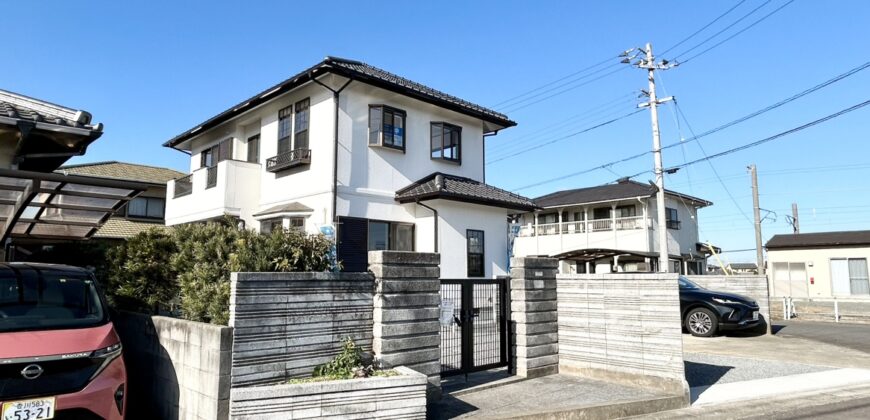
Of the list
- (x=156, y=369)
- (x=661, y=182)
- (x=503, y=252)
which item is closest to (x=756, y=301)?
(x=661, y=182)

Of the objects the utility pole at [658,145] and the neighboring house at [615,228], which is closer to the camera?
the utility pole at [658,145]

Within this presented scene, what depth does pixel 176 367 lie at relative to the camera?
4.91 m

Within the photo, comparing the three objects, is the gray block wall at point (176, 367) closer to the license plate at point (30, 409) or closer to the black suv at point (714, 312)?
the license plate at point (30, 409)

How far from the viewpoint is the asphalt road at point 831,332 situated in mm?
11773

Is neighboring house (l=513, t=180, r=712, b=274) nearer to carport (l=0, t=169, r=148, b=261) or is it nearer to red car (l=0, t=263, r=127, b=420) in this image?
carport (l=0, t=169, r=148, b=261)

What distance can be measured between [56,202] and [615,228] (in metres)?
25.7

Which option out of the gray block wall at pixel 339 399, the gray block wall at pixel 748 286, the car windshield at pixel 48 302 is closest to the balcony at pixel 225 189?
the car windshield at pixel 48 302

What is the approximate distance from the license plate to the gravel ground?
7.57 metres

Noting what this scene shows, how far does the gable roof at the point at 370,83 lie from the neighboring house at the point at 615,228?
10.4 m

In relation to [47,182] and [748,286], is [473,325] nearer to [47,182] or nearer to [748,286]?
[47,182]

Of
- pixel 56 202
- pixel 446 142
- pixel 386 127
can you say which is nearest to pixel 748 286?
pixel 446 142

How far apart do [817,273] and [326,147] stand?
83.6 ft

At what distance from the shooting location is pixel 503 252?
15.5m

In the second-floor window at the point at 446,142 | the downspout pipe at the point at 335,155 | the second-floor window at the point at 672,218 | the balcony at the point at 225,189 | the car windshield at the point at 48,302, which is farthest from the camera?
the second-floor window at the point at 672,218
